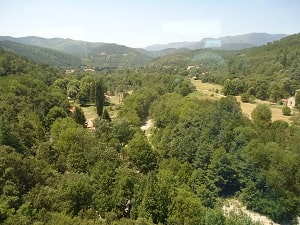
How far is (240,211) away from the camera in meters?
31.8

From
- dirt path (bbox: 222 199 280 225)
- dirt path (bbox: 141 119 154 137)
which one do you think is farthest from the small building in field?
dirt path (bbox: 222 199 280 225)

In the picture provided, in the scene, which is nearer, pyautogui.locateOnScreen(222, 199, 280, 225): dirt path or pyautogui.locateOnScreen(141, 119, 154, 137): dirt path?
pyautogui.locateOnScreen(222, 199, 280, 225): dirt path

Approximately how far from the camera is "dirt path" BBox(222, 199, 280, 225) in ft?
105

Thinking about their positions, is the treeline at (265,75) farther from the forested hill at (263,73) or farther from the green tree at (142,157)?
the green tree at (142,157)

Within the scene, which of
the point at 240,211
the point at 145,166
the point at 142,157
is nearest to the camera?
the point at 240,211

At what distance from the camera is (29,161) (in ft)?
90.8

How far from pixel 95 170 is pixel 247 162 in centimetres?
1861

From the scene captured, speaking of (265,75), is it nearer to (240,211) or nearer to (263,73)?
(263,73)

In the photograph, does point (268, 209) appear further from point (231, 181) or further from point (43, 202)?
point (43, 202)

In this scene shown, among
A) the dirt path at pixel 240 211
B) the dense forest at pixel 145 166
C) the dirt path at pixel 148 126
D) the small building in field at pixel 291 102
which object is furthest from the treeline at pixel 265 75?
the dirt path at pixel 240 211

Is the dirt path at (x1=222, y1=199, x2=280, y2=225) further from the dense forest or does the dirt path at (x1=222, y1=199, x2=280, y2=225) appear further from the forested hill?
the forested hill

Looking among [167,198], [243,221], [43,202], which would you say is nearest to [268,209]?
[243,221]

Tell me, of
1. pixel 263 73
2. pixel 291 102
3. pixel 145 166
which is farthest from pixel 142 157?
pixel 263 73

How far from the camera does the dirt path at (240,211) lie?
32131 mm
